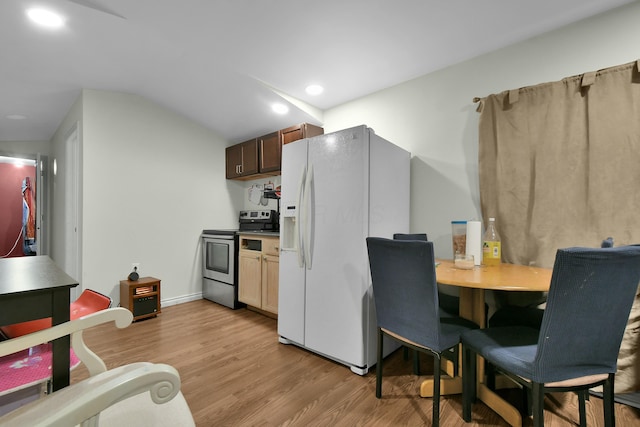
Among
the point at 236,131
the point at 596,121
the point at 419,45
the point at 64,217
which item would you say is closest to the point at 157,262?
the point at 64,217

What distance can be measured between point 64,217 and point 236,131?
2694mm

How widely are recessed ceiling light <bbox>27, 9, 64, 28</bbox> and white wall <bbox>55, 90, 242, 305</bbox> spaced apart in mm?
1016

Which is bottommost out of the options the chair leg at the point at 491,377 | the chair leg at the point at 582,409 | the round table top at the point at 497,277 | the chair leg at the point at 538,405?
the chair leg at the point at 491,377

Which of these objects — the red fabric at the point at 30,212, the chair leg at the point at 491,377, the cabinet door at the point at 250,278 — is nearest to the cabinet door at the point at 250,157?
the cabinet door at the point at 250,278

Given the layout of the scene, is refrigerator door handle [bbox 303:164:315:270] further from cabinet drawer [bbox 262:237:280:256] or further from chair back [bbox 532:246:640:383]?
chair back [bbox 532:246:640:383]

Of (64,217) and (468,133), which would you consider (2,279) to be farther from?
(64,217)

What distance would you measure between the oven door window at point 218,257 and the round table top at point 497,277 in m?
2.53

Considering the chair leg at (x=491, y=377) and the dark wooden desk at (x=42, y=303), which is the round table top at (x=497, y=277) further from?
the dark wooden desk at (x=42, y=303)

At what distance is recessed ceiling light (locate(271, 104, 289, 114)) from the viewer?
3154 millimetres

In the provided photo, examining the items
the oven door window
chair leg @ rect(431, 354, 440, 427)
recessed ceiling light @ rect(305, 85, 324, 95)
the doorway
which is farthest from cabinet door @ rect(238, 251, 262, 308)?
the doorway

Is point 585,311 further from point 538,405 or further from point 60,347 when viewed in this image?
point 60,347

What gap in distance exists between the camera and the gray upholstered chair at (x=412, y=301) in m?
1.43

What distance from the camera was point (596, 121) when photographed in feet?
5.85

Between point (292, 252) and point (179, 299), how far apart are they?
7.08ft
